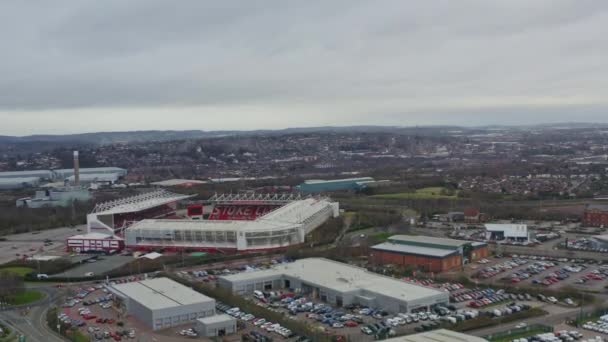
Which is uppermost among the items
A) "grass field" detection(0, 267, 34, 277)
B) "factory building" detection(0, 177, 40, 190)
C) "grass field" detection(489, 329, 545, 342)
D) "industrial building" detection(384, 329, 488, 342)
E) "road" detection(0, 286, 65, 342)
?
"industrial building" detection(384, 329, 488, 342)

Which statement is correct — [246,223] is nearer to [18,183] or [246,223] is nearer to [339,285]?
[339,285]

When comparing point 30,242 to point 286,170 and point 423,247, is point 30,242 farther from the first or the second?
point 286,170

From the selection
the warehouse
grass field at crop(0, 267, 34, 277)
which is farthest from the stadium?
the warehouse

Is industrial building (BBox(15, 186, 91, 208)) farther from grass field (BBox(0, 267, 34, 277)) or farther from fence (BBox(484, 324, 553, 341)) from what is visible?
fence (BBox(484, 324, 553, 341))

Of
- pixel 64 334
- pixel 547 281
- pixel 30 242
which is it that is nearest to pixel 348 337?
pixel 64 334

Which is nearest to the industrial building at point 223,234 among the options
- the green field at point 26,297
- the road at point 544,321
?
the green field at point 26,297

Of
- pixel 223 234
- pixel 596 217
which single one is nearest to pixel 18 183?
pixel 223 234
